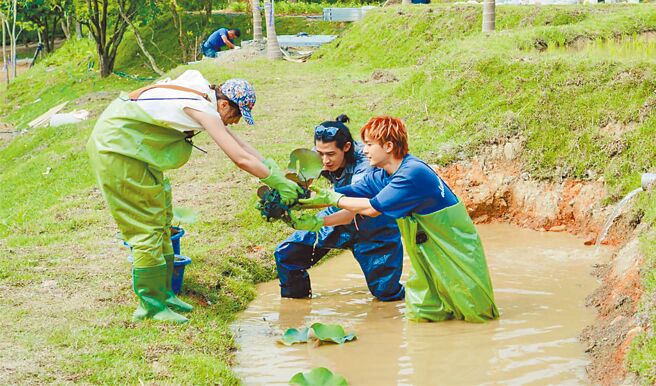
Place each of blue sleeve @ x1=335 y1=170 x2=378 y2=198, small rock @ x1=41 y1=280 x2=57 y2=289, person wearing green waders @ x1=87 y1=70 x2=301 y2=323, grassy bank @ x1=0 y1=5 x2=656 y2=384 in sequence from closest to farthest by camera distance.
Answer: grassy bank @ x1=0 y1=5 x2=656 y2=384, person wearing green waders @ x1=87 y1=70 x2=301 y2=323, blue sleeve @ x1=335 y1=170 x2=378 y2=198, small rock @ x1=41 y1=280 x2=57 y2=289

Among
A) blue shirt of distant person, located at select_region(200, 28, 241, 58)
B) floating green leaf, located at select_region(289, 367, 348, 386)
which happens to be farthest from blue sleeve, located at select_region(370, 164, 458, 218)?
blue shirt of distant person, located at select_region(200, 28, 241, 58)

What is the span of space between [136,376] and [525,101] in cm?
670

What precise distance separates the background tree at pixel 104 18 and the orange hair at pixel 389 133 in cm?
2025

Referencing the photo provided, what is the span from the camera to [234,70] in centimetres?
1833

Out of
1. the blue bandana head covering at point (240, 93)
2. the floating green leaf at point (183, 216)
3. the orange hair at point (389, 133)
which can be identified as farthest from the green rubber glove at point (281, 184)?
the floating green leaf at point (183, 216)

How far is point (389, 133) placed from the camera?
5625 millimetres

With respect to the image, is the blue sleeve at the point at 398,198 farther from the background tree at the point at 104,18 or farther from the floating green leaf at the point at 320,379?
the background tree at the point at 104,18

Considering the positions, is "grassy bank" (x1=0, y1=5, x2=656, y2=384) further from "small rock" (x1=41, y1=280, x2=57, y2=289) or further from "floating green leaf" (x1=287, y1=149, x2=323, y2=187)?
"floating green leaf" (x1=287, y1=149, x2=323, y2=187)

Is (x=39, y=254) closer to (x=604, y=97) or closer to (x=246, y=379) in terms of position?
(x=246, y=379)

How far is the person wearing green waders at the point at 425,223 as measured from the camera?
5.55 m

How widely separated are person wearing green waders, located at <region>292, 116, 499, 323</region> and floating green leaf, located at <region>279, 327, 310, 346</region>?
677 millimetres

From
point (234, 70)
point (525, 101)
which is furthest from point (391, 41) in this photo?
point (525, 101)

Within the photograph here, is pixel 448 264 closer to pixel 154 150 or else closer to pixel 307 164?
pixel 307 164

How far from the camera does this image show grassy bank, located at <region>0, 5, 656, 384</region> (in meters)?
5.31
